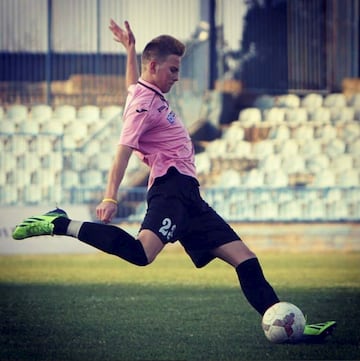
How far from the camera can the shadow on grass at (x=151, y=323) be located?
6145mm

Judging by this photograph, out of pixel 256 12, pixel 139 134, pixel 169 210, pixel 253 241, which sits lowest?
pixel 253 241

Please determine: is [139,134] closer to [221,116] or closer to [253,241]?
[253,241]

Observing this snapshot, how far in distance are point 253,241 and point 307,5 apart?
730cm

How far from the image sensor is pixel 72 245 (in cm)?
1516

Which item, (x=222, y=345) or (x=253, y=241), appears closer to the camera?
(x=222, y=345)

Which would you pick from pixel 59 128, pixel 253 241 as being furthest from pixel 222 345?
pixel 59 128

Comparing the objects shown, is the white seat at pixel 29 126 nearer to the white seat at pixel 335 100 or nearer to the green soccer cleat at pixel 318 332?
the white seat at pixel 335 100

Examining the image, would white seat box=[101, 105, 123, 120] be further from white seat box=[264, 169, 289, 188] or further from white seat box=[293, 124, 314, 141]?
white seat box=[293, 124, 314, 141]

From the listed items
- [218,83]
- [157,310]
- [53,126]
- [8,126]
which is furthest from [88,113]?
[157,310]

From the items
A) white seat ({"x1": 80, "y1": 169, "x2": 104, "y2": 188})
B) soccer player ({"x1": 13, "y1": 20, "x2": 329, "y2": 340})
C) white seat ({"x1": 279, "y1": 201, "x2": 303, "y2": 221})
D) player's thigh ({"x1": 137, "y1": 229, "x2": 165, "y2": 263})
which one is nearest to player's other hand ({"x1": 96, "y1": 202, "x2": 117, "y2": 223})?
soccer player ({"x1": 13, "y1": 20, "x2": 329, "y2": 340})

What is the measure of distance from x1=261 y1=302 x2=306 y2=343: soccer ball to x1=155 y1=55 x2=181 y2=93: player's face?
1.48 m

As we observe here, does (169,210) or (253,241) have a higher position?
(169,210)

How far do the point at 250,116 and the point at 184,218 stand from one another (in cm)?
1465

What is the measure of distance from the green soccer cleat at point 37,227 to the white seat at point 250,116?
14.4 metres
